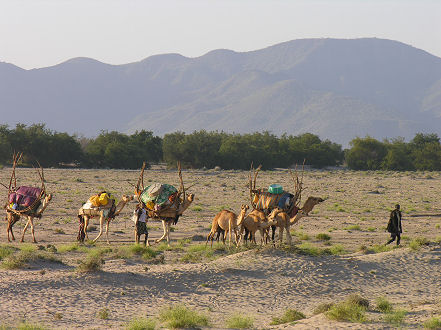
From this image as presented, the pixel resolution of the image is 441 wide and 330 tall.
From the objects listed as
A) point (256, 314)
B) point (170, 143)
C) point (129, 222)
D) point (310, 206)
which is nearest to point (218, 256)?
point (310, 206)

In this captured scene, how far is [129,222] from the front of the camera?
1173 inches

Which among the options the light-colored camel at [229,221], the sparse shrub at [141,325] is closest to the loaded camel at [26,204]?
the light-colored camel at [229,221]

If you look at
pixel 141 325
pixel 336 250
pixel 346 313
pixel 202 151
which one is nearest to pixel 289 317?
pixel 346 313

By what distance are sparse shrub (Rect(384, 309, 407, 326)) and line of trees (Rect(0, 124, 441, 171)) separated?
5442 centimetres

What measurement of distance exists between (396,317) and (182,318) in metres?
4.15

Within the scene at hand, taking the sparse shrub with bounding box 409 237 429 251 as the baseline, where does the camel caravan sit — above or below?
above

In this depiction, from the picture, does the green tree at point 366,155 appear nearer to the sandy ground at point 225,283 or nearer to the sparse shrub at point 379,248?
the sandy ground at point 225,283

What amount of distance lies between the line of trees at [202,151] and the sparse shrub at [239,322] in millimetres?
53722

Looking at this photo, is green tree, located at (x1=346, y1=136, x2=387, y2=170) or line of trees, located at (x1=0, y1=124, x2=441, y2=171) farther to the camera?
green tree, located at (x1=346, y1=136, x2=387, y2=170)

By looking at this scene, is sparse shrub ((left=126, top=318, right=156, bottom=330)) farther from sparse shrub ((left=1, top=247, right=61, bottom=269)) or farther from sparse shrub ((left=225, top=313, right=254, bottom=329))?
sparse shrub ((left=1, top=247, right=61, bottom=269))

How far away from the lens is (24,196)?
22797 mm

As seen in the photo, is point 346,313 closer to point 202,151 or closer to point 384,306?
point 384,306

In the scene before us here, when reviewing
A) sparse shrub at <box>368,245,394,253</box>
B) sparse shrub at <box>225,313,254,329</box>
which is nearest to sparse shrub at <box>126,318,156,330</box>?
sparse shrub at <box>225,313,254,329</box>

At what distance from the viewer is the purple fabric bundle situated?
893 inches
